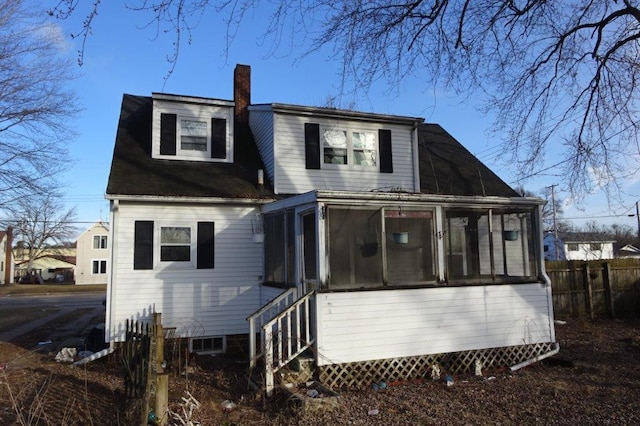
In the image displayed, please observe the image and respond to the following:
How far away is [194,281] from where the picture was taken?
10.9 m

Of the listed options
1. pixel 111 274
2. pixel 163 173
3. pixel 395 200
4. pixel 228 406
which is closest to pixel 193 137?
pixel 163 173

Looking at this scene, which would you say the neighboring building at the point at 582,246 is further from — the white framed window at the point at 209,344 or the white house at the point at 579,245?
the white framed window at the point at 209,344

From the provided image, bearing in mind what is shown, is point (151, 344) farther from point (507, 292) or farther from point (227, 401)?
point (507, 292)

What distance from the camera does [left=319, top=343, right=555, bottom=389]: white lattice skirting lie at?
8000 mm

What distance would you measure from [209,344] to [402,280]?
4.93 meters

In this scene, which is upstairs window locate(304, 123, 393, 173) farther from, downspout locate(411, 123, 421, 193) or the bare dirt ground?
the bare dirt ground

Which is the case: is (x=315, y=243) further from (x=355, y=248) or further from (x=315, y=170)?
(x=315, y=170)

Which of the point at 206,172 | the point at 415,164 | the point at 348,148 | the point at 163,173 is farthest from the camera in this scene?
the point at 415,164

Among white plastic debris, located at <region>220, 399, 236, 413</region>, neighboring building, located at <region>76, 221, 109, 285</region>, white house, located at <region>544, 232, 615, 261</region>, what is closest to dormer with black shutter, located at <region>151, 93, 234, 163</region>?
white plastic debris, located at <region>220, 399, 236, 413</region>

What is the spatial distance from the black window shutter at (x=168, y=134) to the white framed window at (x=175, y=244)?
2.41 metres

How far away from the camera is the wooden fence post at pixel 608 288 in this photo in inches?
603

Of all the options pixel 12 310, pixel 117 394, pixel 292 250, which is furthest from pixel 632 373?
pixel 12 310

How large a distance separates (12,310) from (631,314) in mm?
24221

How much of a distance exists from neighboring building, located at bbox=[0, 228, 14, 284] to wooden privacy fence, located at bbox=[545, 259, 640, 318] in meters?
54.5
